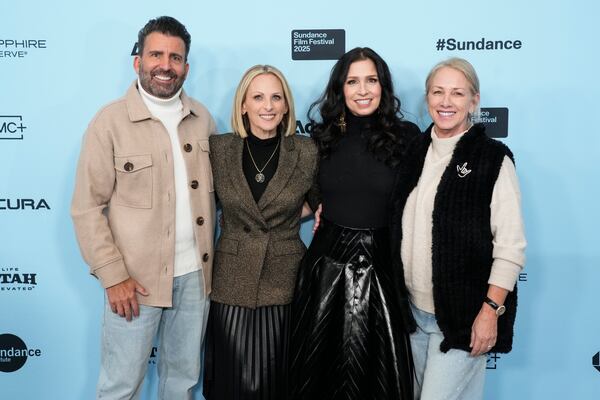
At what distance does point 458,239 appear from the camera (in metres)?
1.73

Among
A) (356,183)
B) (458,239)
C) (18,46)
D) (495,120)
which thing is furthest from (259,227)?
(18,46)

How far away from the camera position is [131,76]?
2.48 meters

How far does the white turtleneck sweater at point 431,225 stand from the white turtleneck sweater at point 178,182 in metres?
0.85

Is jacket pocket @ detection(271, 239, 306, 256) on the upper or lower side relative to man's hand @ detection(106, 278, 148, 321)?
upper

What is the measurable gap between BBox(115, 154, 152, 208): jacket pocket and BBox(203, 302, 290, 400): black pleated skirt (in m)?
0.54

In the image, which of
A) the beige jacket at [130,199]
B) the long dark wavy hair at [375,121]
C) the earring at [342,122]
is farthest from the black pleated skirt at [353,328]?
the beige jacket at [130,199]

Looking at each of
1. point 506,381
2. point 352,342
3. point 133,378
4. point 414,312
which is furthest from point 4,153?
point 506,381

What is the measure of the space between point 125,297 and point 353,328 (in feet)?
2.86

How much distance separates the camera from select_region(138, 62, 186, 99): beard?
199cm

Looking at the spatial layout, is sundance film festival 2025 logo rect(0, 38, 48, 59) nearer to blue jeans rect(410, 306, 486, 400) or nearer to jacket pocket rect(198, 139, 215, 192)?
jacket pocket rect(198, 139, 215, 192)

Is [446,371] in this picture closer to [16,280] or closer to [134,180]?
[134,180]

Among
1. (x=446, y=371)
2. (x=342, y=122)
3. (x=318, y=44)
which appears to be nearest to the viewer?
(x=446, y=371)

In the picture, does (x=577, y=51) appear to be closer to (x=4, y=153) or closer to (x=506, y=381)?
(x=506, y=381)

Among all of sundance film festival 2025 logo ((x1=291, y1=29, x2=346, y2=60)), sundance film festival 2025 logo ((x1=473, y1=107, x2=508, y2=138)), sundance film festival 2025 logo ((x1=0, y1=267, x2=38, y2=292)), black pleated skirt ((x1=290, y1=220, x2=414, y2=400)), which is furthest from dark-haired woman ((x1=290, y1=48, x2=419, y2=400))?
sundance film festival 2025 logo ((x1=0, y1=267, x2=38, y2=292))
